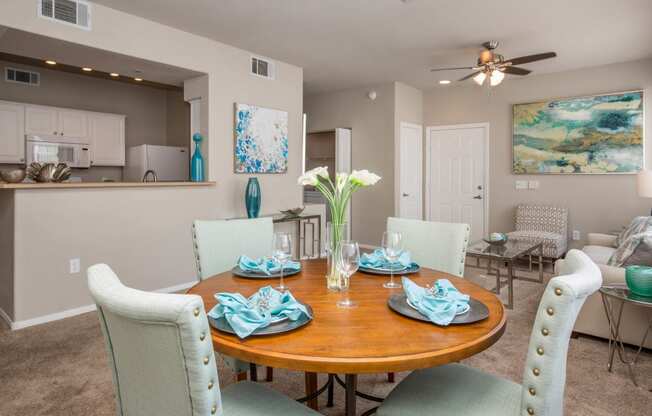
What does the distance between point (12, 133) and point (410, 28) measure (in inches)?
194

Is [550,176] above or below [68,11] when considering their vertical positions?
below

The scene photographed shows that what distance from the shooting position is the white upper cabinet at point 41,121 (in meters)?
5.23

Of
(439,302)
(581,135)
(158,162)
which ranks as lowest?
(439,302)

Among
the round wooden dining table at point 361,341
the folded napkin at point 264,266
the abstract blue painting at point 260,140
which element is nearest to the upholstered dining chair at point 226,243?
the folded napkin at point 264,266

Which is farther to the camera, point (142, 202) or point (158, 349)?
point (142, 202)

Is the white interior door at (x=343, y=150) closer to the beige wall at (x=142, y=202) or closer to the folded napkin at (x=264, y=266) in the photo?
the beige wall at (x=142, y=202)

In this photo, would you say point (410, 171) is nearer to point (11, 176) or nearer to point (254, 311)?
point (11, 176)

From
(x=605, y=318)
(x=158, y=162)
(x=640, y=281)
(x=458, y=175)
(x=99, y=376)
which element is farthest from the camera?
(x=458, y=175)

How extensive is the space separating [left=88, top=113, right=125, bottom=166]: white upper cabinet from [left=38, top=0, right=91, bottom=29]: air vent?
9.42 feet

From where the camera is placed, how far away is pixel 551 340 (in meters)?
0.98

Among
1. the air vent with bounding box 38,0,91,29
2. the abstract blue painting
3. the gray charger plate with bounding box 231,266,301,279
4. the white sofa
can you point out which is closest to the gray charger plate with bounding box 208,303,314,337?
the gray charger plate with bounding box 231,266,301,279

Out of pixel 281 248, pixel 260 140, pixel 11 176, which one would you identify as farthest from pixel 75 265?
pixel 281 248

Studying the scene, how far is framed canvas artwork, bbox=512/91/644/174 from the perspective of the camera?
493 centimetres

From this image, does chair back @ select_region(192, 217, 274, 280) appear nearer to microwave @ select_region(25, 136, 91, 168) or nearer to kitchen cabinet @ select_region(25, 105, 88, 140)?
microwave @ select_region(25, 136, 91, 168)
